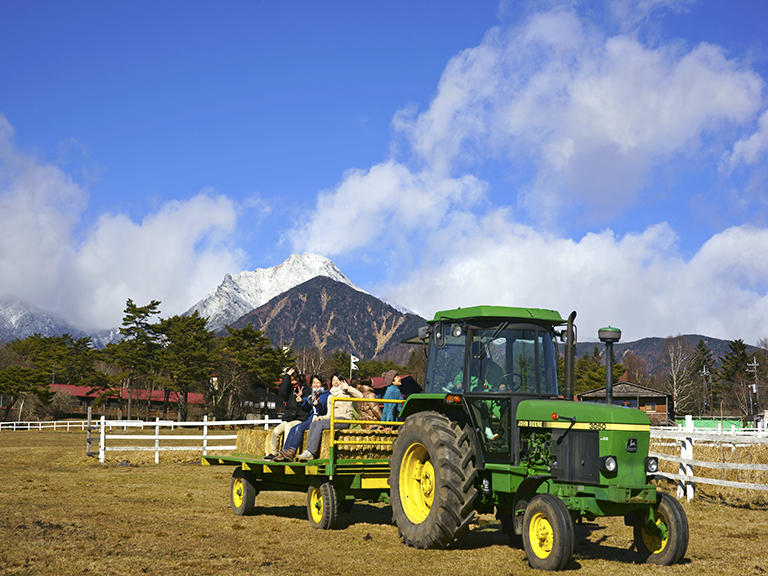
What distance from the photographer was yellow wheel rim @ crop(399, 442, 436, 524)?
31.8 ft

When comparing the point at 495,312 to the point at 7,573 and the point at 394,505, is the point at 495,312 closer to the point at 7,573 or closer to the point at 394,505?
the point at 394,505

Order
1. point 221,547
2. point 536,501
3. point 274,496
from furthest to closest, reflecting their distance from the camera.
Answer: point 274,496 < point 221,547 < point 536,501

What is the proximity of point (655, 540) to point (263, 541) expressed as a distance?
4665 millimetres

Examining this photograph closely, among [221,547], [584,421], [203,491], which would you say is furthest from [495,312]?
[203,491]

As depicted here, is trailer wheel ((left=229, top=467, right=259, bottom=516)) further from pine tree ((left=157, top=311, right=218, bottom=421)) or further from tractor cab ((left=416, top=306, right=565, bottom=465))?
pine tree ((left=157, top=311, right=218, bottom=421))

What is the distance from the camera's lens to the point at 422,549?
916 cm

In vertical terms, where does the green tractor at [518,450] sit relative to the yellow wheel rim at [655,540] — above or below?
above

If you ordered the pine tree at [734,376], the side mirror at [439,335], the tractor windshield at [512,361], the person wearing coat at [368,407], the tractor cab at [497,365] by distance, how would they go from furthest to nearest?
1. the pine tree at [734,376]
2. the person wearing coat at [368,407]
3. the side mirror at [439,335]
4. the tractor windshield at [512,361]
5. the tractor cab at [497,365]

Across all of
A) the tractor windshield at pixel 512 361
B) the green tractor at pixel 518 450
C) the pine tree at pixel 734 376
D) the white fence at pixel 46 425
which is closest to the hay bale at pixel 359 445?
the green tractor at pixel 518 450

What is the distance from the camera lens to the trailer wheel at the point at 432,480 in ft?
28.9

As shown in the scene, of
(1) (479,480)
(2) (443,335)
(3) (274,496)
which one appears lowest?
(3) (274,496)

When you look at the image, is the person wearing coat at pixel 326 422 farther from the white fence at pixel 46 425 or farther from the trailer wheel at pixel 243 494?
the white fence at pixel 46 425

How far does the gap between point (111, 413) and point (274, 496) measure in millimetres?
78246

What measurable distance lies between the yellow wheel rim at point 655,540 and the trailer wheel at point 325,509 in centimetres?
420
